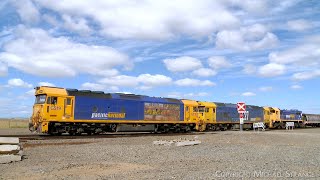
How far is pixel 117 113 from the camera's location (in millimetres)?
32156

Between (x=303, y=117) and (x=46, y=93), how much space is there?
5657 cm

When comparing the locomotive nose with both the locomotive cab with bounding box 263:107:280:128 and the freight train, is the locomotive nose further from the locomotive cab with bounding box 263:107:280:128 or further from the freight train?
the locomotive cab with bounding box 263:107:280:128

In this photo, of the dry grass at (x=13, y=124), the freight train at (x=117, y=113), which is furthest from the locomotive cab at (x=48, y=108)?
the dry grass at (x=13, y=124)

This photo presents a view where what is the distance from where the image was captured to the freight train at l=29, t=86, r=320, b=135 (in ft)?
89.0

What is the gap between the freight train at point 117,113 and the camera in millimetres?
27141

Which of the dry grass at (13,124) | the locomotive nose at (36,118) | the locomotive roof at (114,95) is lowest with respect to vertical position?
the dry grass at (13,124)

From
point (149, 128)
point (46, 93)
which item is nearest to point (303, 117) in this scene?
point (149, 128)

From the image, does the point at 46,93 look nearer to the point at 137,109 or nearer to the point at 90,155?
the point at 137,109

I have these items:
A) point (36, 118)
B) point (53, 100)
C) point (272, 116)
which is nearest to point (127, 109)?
point (53, 100)

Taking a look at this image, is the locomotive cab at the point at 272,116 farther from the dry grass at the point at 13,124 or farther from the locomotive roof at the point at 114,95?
the dry grass at the point at 13,124

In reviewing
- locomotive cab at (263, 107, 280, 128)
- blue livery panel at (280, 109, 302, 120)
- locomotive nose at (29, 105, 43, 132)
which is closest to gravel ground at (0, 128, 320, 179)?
locomotive nose at (29, 105, 43, 132)

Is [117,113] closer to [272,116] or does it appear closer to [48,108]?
[48,108]

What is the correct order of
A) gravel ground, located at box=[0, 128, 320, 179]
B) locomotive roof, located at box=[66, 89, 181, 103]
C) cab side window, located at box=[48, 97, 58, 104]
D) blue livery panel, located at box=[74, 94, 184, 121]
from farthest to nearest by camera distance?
1. blue livery panel, located at box=[74, 94, 184, 121]
2. locomotive roof, located at box=[66, 89, 181, 103]
3. cab side window, located at box=[48, 97, 58, 104]
4. gravel ground, located at box=[0, 128, 320, 179]

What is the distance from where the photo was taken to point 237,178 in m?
9.58
